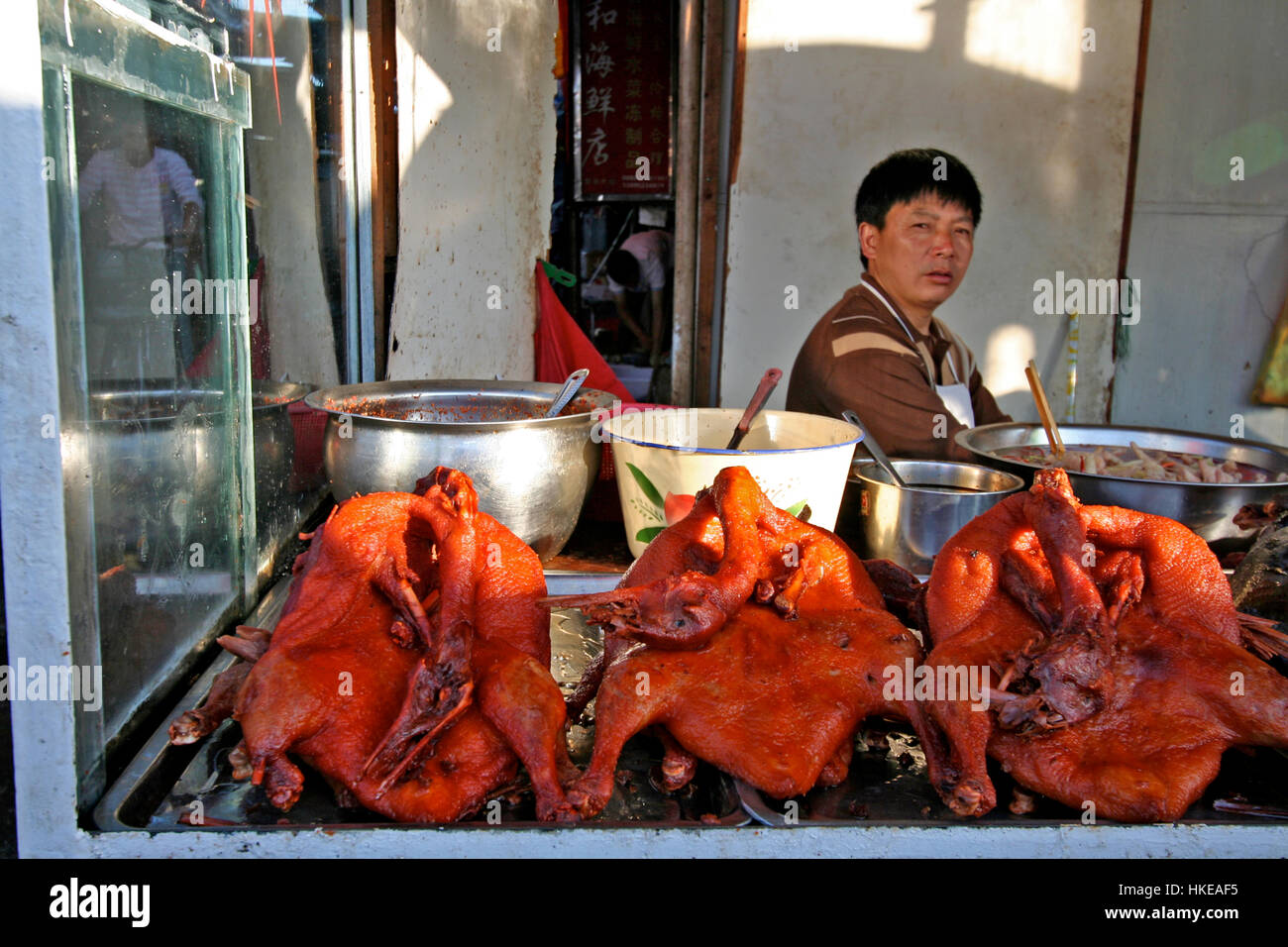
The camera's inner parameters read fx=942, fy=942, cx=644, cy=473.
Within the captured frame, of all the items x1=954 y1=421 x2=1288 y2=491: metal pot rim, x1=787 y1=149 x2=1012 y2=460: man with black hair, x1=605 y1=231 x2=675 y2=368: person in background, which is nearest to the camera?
x1=954 y1=421 x2=1288 y2=491: metal pot rim

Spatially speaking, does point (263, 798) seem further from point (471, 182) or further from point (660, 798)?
point (471, 182)

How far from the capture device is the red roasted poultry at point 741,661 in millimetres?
1424

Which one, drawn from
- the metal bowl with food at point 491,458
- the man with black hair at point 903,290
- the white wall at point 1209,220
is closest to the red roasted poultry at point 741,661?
the metal bowl with food at point 491,458

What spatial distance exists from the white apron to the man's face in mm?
76

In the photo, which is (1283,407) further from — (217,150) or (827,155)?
(217,150)

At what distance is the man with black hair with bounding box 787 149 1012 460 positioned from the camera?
419 cm

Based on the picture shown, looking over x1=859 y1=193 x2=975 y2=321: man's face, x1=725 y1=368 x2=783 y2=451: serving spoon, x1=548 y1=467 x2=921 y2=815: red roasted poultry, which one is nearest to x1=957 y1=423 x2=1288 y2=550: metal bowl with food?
x1=725 y1=368 x2=783 y2=451: serving spoon

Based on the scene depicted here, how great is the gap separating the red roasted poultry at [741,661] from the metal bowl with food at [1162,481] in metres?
0.69

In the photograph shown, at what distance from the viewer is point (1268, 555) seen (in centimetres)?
191

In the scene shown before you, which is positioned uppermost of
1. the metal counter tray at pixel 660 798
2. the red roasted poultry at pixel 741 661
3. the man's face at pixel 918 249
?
the man's face at pixel 918 249

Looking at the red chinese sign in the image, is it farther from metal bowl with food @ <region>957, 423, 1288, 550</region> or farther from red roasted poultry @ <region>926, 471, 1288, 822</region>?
red roasted poultry @ <region>926, 471, 1288, 822</region>

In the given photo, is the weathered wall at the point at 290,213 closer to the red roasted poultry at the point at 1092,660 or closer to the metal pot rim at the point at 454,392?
the metal pot rim at the point at 454,392

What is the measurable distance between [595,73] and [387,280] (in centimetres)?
376

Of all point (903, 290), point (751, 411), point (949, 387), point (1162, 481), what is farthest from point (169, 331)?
point (949, 387)
